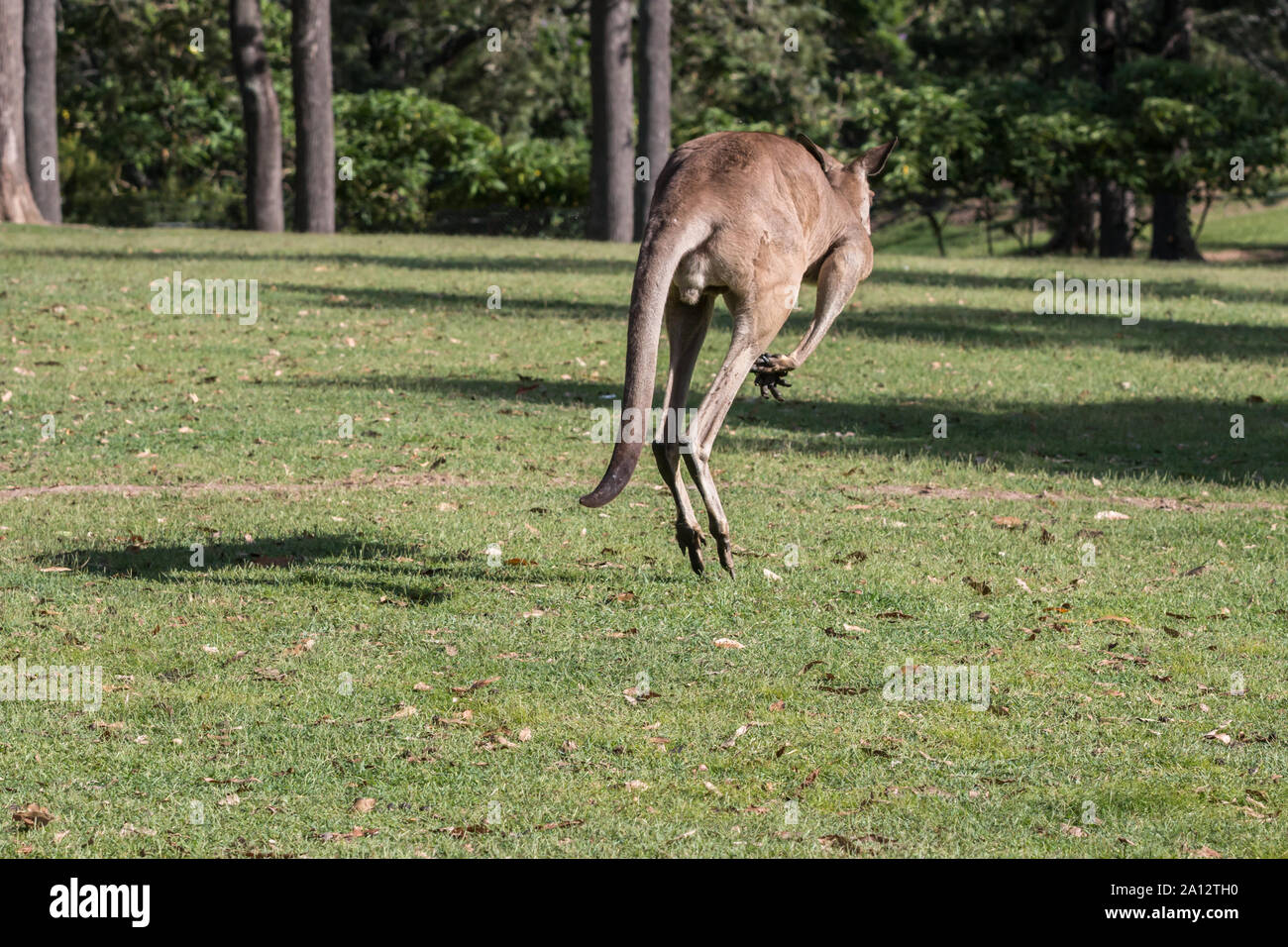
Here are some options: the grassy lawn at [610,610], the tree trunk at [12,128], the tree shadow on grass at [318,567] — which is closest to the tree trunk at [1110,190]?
the grassy lawn at [610,610]

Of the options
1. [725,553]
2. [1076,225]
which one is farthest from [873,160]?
[1076,225]

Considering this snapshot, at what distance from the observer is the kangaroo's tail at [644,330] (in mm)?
6625

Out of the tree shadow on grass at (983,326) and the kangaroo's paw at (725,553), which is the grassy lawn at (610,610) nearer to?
the kangaroo's paw at (725,553)

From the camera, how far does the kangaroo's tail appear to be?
6.62 metres

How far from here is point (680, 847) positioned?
4.97 meters

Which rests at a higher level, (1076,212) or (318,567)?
A: (1076,212)

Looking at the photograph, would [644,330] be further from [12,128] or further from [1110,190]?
[1110,190]

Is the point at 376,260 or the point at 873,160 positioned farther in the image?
the point at 376,260

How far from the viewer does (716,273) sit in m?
7.18

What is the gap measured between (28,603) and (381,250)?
19.3 m

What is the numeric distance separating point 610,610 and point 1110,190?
28315mm

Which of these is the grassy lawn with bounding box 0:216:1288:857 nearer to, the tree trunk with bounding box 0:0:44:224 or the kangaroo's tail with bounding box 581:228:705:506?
the kangaroo's tail with bounding box 581:228:705:506

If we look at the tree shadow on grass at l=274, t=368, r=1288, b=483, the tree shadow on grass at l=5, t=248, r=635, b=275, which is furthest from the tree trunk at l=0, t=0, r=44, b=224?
the tree shadow on grass at l=274, t=368, r=1288, b=483

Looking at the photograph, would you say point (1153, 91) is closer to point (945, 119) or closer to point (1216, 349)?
point (945, 119)
